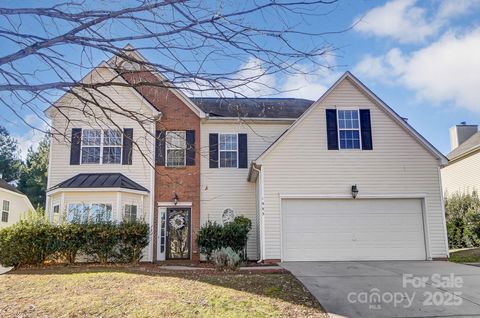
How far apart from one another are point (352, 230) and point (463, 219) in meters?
9.02

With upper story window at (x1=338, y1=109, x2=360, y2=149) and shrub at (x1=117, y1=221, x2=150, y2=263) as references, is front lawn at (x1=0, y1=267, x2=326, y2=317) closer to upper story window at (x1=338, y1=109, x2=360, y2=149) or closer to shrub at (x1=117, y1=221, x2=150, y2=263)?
shrub at (x1=117, y1=221, x2=150, y2=263)

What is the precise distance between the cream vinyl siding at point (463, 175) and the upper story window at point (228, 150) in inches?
518

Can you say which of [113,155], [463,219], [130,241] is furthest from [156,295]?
[463,219]

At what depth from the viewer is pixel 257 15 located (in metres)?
4.15

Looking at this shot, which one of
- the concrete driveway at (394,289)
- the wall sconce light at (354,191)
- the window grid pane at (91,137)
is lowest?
the concrete driveway at (394,289)

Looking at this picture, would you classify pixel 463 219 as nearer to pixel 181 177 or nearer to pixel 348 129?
pixel 348 129

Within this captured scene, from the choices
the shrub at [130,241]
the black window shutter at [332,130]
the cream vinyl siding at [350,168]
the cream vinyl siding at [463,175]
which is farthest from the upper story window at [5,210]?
the cream vinyl siding at [463,175]

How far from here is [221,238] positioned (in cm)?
1422

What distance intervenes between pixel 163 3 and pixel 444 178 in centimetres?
2487

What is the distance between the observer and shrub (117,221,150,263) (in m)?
13.6

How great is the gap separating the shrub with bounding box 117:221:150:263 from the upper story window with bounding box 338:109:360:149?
314 inches

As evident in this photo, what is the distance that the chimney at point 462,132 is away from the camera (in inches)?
970

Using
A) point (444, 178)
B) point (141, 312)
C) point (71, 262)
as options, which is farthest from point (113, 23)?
point (444, 178)

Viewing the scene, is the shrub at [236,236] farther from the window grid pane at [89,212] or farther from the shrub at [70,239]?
the shrub at [70,239]
